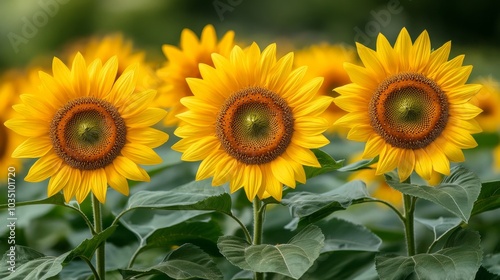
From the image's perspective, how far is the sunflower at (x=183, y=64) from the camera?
5.34 feet

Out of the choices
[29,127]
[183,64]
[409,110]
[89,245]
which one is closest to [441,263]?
[409,110]

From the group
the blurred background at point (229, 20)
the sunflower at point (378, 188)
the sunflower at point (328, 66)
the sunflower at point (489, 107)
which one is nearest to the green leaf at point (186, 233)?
the sunflower at point (378, 188)

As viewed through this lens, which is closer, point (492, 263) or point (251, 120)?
point (251, 120)

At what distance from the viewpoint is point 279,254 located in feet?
3.72

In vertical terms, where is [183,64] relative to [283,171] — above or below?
above

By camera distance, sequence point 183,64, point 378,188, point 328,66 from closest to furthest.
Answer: point 183,64
point 378,188
point 328,66

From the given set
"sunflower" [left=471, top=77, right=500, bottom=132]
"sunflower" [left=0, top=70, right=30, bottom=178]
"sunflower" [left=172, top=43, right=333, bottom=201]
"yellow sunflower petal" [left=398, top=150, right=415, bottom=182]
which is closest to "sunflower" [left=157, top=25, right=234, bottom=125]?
"sunflower" [left=0, top=70, right=30, bottom=178]

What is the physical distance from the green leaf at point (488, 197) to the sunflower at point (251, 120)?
0.22 m

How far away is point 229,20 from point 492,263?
5.07m

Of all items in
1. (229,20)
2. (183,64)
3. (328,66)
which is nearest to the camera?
(183,64)

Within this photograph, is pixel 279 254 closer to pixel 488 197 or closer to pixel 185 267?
pixel 185 267

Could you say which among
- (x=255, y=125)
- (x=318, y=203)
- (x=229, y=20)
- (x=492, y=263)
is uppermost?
(x=229, y=20)

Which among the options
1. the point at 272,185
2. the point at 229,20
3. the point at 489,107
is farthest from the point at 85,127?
the point at 229,20

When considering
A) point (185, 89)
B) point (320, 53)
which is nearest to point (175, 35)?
point (320, 53)
